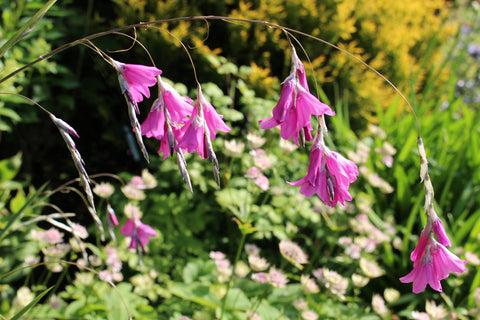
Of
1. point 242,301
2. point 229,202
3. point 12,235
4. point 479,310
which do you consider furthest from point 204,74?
point 479,310

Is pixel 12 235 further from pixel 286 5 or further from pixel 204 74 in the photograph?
A: pixel 286 5

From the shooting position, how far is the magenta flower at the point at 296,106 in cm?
98

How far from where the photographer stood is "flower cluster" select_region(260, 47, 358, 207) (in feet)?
3.24

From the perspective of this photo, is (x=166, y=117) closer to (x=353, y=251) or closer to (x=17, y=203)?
(x=353, y=251)

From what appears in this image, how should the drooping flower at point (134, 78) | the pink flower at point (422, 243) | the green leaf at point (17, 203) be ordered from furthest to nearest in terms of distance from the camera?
the green leaf at point (17, 203) < the pink flower at point (422, 243) < the drooping flower at point (134, 78)

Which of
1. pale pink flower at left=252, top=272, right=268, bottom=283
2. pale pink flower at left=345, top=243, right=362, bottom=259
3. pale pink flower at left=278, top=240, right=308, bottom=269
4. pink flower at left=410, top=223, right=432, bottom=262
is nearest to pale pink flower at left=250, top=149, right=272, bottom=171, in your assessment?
pale pink flower at left=278, top=240, right=308, bottom=269

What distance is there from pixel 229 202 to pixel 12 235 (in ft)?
3.69

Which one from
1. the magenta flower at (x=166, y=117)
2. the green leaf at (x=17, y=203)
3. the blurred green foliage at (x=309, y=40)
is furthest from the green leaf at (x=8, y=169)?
the magenta flower at (x=166, y=117)

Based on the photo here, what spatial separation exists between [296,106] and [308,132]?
0.37 feet

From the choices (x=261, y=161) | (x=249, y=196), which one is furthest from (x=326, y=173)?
(x=249, y=196)

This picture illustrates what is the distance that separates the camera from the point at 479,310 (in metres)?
1.96

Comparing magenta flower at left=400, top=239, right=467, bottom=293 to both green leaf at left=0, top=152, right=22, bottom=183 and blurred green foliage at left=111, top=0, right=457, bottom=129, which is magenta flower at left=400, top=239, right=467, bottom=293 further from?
green leaf at left=0, top=152, right=22, bottom=183

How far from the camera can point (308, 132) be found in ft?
3.61

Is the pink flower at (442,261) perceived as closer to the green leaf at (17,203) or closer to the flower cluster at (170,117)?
the flower cluster at (170,117)
